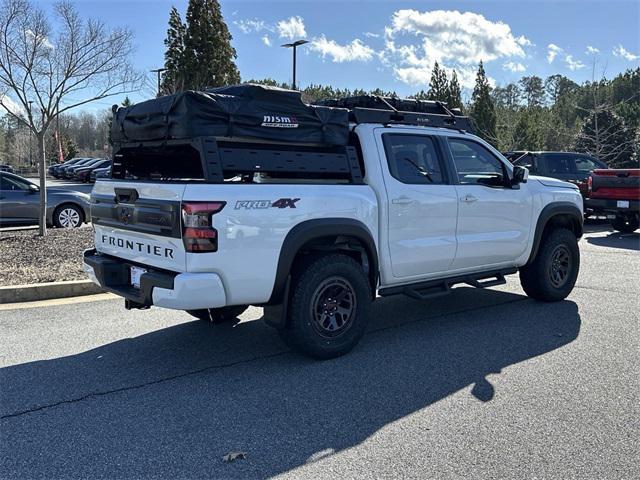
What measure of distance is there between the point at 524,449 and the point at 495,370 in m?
1.26

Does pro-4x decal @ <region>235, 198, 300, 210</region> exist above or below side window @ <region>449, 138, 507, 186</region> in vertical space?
below

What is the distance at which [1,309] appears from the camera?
630 centimetres

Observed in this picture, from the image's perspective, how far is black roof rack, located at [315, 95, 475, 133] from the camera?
206 inches

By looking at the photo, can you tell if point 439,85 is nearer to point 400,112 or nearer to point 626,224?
point 626,224

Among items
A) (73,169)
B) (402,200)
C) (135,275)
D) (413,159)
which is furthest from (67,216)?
(73,169)

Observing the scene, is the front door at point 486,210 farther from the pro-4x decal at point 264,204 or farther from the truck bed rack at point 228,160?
the pro-4x decal at point 264,204

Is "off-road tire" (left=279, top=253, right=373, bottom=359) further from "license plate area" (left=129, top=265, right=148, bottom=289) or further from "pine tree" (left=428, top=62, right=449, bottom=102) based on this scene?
"pine tree" (left=428, top=62, right=449, bottom=102)

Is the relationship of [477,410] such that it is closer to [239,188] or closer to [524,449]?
[524,449]

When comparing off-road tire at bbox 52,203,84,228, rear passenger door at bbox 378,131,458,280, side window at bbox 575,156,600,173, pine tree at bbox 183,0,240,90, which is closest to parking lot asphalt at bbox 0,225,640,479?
rear passenger door at bbox 378,131,458,280

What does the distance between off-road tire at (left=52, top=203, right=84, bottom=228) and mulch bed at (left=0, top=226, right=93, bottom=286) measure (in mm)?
1353

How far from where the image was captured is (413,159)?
540cm

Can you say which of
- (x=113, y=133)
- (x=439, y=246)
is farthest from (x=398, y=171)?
(x=113, y=133)

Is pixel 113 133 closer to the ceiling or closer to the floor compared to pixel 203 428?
closer to the ceiling

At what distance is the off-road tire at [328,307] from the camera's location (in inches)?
178
